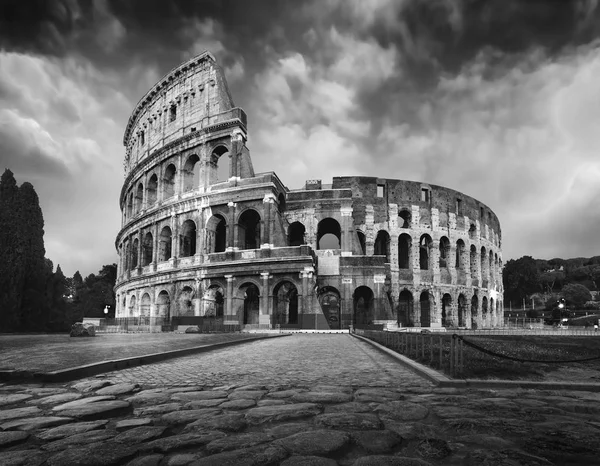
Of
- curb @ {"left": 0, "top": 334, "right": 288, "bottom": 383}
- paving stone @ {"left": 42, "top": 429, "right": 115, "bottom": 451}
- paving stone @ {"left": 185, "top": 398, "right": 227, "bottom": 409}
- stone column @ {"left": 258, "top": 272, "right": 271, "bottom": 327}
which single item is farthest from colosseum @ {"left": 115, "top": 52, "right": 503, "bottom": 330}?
paving stone @ {"left": 42, "top": 429, "right": 115, "bottom": 451}

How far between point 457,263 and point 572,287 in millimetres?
53134

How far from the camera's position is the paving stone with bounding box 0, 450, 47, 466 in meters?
2.38

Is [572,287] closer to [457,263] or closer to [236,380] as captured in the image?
[457,263]

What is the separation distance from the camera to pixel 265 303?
27875 mm

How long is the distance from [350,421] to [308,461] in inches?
38.2

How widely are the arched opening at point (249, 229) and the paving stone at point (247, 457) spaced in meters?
28.3

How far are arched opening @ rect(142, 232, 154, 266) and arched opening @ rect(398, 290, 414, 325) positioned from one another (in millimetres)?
21160

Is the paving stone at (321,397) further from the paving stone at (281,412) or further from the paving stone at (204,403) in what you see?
the paving stone at (204,403)

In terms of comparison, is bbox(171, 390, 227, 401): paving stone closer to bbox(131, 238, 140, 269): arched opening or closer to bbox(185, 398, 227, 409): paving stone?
bbox(185, 398, 227, 409): paving stone

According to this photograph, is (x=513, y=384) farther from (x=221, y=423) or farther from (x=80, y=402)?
(x=80, y=402)

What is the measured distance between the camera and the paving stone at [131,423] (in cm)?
315

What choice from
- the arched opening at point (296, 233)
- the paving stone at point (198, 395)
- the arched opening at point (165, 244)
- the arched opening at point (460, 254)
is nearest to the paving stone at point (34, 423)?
the paving stone at point (198, 395)

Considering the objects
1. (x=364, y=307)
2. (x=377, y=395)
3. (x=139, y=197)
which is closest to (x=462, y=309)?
(x=364, y=307)

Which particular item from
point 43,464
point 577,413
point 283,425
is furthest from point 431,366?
point 43,464
